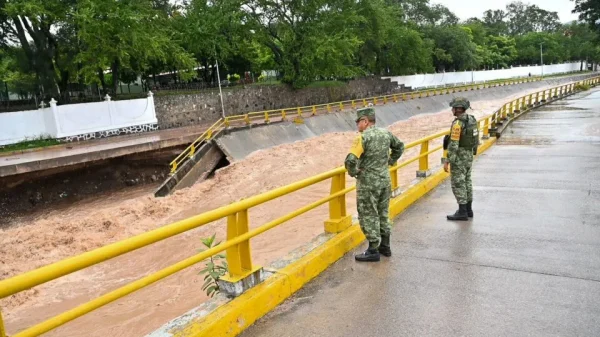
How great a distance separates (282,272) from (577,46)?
104m

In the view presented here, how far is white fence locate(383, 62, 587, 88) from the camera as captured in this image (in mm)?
51969

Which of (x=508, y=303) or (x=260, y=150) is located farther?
(x=260, y=150)

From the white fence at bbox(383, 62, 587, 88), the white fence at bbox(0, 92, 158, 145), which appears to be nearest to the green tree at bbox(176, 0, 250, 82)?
the white fence at bbox(0, 92, 158, 145)

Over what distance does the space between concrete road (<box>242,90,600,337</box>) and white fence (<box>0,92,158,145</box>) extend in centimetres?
1729

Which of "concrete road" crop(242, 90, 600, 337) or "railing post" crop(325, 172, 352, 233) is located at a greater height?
"railing post" crop(325, 172, 352, 233)

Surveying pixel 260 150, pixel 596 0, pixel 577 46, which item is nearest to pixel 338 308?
pixel 260 150

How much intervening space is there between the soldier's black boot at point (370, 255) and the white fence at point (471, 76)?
47.0m

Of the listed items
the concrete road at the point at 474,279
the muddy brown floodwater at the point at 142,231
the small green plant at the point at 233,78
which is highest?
the small green plant at the point at 233,78

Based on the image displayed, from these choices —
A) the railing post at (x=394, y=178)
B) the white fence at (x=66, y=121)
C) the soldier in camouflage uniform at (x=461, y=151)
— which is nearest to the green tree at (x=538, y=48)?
the white fence at (x=66, y=121)

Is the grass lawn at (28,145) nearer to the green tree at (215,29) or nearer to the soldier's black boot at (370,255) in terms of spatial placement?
the green tree at (215,29)

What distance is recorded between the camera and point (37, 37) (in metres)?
23.4

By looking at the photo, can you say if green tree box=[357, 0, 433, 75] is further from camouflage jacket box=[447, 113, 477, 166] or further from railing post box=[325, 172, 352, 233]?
railing post box=[325, 172, 352, 233]

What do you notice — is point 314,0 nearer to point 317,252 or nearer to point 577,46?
point 317,252

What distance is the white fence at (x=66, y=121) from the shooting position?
18.6 meters
